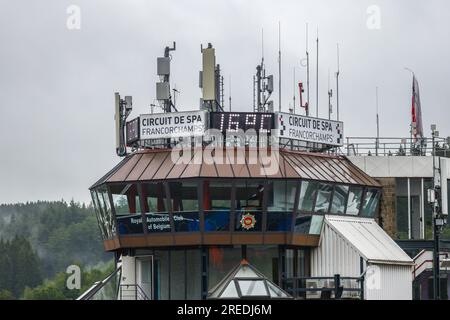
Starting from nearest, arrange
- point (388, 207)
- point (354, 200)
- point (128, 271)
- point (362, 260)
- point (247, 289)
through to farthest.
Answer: point (247, 289) → point (362, 260) → point (128, 271) → point (354, 200) → point (388, 207)

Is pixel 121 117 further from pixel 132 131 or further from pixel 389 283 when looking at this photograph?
pixel 389 283

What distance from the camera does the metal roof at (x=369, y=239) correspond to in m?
73.3

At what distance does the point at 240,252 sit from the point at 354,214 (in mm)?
7776

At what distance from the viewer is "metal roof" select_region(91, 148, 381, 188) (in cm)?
7238

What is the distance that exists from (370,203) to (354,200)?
2.20 m

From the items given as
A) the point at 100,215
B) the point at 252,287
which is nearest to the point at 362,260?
the point at 100,215

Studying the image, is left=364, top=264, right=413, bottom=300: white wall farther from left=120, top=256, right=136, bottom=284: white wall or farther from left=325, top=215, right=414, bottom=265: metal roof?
left=120, top=256, right=136, bottom=284: white wall

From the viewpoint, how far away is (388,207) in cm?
8238

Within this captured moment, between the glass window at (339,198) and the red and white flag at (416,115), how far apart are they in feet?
38.2

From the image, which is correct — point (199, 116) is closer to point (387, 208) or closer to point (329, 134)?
point (329, 134)

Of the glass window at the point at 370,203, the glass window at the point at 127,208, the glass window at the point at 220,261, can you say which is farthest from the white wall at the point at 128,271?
the glass window at the point at 370,203

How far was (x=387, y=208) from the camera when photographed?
8244 cm

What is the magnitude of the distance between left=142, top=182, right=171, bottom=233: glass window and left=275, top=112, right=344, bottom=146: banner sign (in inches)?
293

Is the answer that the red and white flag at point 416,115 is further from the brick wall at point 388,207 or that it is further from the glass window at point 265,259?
the glass window at point 265,259
